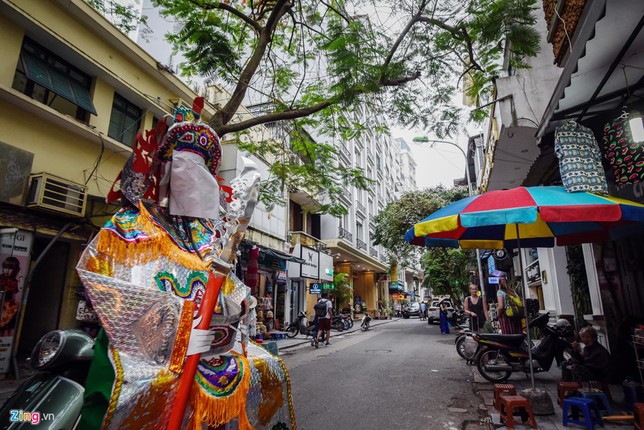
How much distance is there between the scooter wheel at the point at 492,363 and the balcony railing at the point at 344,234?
15746 mm

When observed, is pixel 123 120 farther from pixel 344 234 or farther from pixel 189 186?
pixel 344 234

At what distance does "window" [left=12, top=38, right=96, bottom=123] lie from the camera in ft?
22.5

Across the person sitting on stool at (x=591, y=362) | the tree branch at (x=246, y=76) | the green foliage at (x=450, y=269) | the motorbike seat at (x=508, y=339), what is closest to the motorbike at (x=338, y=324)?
the green foliage at (x=450, y=269)

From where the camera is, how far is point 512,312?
6848mm

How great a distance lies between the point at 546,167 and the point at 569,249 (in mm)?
1729

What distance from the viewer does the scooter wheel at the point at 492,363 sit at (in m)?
5.72

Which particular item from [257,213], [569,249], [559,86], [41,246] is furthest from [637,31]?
[257,213]

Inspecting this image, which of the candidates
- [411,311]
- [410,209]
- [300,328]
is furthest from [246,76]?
[411,311]

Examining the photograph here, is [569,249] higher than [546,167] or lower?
lower

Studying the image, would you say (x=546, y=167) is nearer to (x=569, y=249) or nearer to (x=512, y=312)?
(x=569, y=249)

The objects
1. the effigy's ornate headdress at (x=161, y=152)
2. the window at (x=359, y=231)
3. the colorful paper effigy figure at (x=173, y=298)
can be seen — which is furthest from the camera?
the window at (x=359, y=231)

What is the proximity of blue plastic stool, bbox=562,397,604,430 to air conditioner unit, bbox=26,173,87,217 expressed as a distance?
26.5ft

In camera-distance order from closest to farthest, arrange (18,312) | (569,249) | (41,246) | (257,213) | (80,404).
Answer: (80,404) < (18,312) < (569,249) < (41,246) < (257,213)

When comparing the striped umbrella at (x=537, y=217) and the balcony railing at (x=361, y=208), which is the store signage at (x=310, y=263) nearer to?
the balcony railing at (x=361, y=208)
